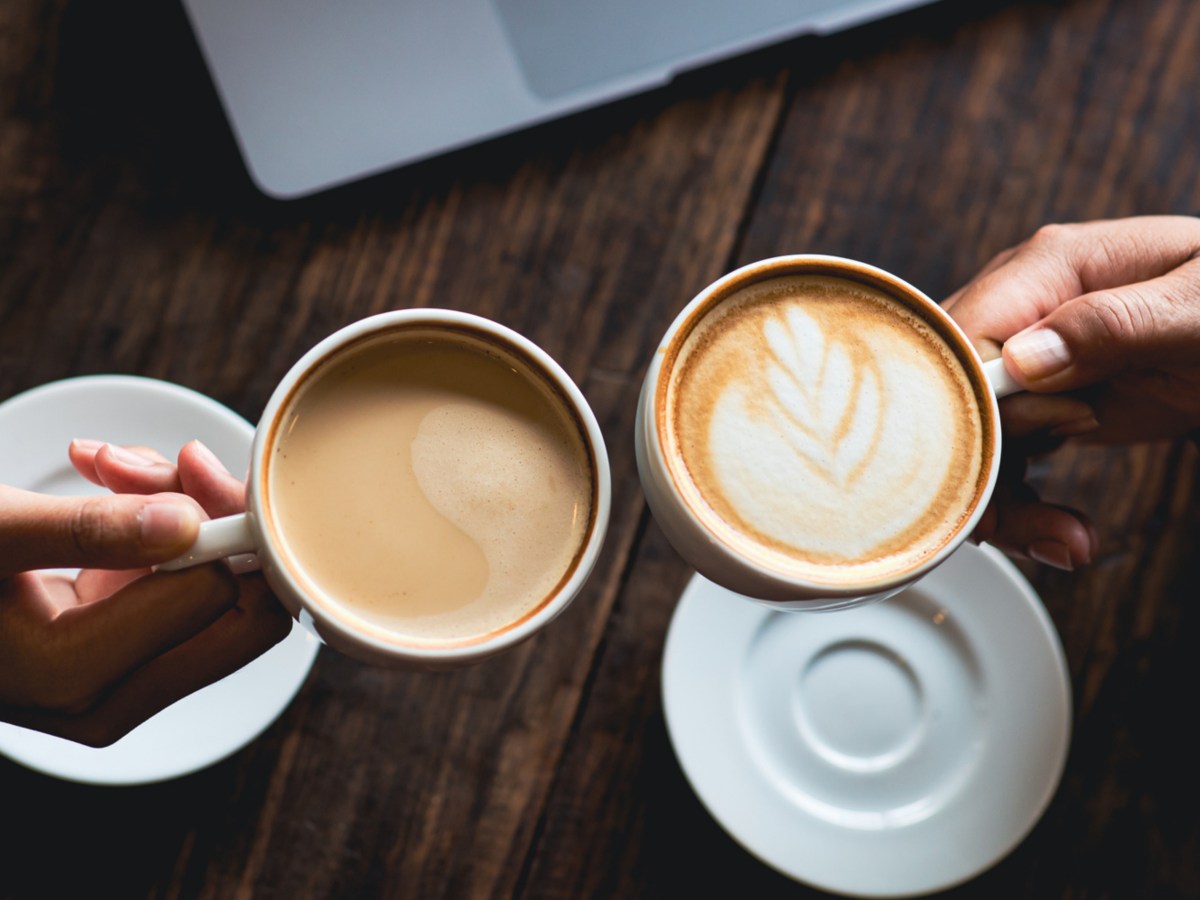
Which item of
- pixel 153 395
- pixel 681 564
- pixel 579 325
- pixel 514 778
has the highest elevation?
pixel 153 395

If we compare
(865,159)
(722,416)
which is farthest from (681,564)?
(865,159)

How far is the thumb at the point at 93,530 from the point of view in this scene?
2.14 feet

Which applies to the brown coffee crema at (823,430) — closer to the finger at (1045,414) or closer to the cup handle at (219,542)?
the finger at (1045,414)

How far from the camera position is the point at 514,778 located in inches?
42.3

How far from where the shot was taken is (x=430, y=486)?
2.35 feet

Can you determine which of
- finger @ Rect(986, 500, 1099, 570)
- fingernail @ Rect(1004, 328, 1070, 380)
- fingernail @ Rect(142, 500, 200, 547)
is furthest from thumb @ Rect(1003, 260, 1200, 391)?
fingernail @ Rect(142, 500, 200, 547)

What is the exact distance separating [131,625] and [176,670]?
0.09m

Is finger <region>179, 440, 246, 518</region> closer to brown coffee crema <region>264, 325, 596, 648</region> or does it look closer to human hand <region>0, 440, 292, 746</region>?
human hand <region>0, 440, 292, 746</region>

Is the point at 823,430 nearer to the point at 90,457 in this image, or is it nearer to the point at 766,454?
the point at 766,454

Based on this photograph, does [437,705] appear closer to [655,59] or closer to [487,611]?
[487,611]

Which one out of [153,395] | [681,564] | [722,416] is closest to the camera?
[722,416]

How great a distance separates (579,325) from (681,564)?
299 mm

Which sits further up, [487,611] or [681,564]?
[487,611]

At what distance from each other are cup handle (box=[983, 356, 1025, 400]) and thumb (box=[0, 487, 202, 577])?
602 mm
